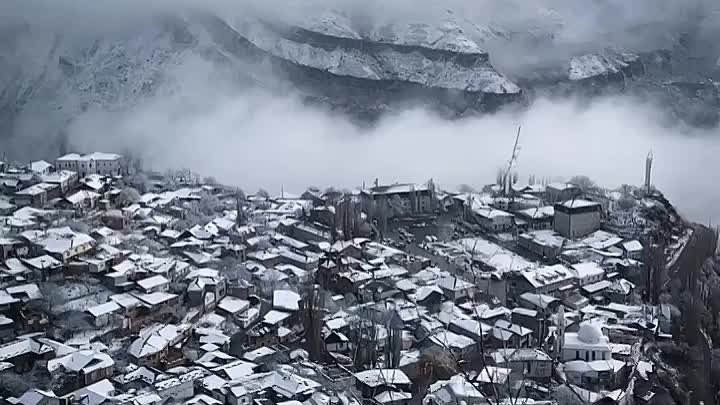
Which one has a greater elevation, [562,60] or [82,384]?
[562,60]

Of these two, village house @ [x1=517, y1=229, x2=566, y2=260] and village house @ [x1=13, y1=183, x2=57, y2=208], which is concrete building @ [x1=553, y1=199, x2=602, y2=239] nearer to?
village house @ [x1=517, y1=229, x2=566, y2=260]

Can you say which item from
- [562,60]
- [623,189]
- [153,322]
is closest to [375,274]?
[153,322]

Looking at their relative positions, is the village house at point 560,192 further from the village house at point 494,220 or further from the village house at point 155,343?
the village house at point 155,343

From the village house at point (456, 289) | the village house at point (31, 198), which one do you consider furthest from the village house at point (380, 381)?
the village house at point (31, 198)

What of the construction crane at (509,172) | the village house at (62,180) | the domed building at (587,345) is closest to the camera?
the domed building at (587,345)

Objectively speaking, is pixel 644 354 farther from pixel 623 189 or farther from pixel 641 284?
pixel 623 189

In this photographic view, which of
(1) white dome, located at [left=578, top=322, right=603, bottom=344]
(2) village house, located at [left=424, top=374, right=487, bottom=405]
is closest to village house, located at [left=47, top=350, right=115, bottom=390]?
(2) village house, located at [left=424, top=374, right=487, bottom=405]
